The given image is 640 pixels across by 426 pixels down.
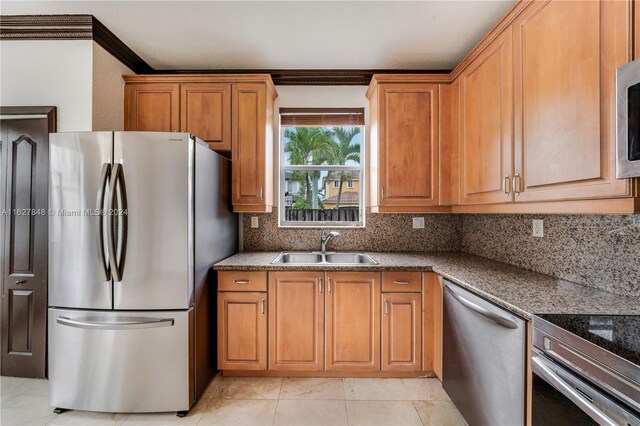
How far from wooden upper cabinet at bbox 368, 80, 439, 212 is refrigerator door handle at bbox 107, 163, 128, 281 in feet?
6.06

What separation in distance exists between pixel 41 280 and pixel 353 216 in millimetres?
2600

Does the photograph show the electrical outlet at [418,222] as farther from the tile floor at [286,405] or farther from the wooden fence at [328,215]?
the tile floor at [286,405]

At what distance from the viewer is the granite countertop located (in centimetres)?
119

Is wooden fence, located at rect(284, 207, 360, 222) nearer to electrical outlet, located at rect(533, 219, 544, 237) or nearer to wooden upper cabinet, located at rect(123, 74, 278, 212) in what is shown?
wooden upper cabinet, located at rect(123, 74, 278, 212)

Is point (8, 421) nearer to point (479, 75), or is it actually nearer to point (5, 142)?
point (5, 142)

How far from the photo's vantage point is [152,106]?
244 cm

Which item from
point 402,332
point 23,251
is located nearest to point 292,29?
point 402,332

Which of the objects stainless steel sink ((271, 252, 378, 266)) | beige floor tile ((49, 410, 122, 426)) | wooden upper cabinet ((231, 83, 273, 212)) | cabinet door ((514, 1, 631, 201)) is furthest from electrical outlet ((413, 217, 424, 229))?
beige floor tile ((49, 410, 122, 426))

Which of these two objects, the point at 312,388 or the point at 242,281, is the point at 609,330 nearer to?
the point at 312,388

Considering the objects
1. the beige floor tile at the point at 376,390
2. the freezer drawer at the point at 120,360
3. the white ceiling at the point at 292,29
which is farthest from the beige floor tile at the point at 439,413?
the white ceiling at the point at 292,29

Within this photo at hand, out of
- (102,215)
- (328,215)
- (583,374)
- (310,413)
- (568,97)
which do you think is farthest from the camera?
(328,215)

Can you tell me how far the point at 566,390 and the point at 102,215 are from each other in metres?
2.36

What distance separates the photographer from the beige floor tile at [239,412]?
5.78 feet

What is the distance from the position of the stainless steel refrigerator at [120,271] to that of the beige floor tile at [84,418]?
67mm
